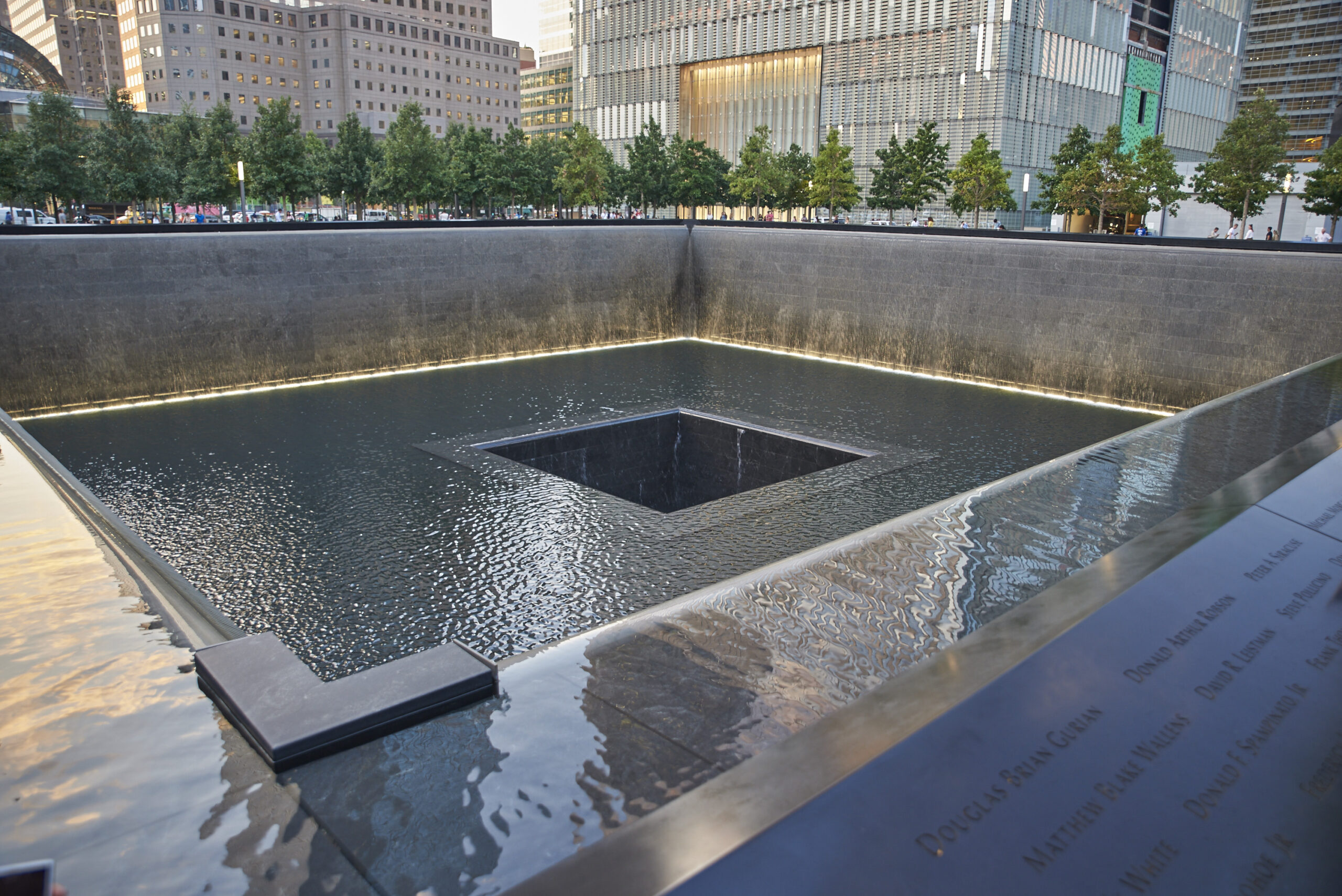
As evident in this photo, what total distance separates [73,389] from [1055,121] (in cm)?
4463

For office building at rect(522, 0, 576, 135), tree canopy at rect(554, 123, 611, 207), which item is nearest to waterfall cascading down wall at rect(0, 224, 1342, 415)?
tree canopy at rect(554, 123, 611, 207)

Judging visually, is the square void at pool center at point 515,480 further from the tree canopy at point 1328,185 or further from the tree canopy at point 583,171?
the tree canopy at point 583,171

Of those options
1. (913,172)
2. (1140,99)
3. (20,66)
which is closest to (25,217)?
(913,172)

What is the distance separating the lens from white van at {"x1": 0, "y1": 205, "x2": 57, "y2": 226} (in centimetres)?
3191

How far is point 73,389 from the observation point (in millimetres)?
11984

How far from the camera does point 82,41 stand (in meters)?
123

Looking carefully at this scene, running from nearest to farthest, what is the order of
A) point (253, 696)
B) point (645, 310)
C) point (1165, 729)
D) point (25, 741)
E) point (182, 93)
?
point (1165, 729) < point (25, 741) < point (253, 696) < point (645, 310) < point (182, 93)

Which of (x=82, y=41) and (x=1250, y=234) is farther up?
(x=82, y=41)

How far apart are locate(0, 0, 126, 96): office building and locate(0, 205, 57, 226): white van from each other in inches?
3936

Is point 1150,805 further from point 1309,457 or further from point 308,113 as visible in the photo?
point 308,113

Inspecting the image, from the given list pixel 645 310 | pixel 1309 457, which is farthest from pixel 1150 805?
pixel 645 310

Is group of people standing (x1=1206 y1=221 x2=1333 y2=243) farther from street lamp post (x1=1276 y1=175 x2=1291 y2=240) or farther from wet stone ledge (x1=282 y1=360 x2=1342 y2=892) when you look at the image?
wet stone ledge (x1=282 y1=360 x2=1342 y2=892)

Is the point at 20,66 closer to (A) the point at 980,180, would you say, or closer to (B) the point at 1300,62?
(A) the point at 980,180

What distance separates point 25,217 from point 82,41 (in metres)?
115
